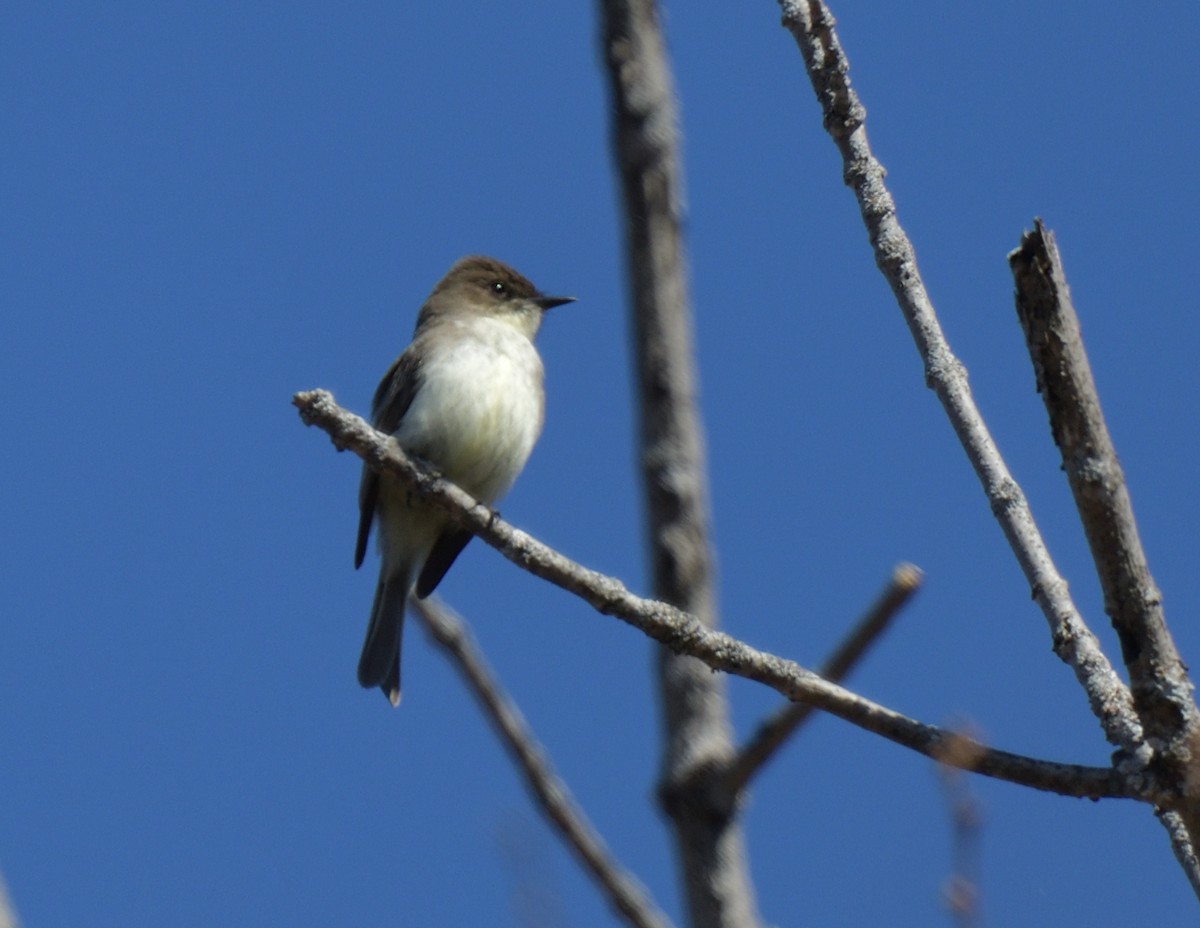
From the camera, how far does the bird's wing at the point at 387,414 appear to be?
7234 millimetres

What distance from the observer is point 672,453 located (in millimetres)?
3594


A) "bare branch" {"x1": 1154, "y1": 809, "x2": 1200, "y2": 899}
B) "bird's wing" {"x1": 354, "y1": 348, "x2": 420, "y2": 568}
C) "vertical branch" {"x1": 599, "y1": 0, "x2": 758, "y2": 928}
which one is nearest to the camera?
"bare branch" {"x1": 1154, "y1": 809, "x2": 1200, "y2": 899}

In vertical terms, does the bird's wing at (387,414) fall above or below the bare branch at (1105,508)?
above

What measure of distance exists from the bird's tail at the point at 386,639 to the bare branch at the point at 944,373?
14.8 ft

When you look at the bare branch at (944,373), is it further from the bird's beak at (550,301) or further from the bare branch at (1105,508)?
the bird's beak at (550,301)

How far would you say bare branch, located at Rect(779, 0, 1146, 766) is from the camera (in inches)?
116

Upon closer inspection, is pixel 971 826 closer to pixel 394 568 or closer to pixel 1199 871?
pixel 1199 871

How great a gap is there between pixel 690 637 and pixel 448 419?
3675 mm

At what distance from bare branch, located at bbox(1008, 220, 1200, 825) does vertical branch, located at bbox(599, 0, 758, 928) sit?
84 cm

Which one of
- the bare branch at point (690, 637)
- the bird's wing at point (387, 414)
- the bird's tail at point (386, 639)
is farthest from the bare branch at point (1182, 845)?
the bird's tail at point (386, 639)

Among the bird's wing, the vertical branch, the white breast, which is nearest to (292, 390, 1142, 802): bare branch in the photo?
the vertical branch

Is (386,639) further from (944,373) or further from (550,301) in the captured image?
(944,373)

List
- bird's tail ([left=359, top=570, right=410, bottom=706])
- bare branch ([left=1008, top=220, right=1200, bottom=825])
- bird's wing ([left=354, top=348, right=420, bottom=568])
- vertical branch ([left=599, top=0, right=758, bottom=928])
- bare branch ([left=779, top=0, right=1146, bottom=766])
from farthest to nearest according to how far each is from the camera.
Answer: bird's tail ([left=359, top=570, right=410, bottom=706]), bird's wing ([left=354, top=348, right=420, bottom=568]), vertical branch ([left=599, top=0, right=758, bottom=928]), bare branch ([left=779, top=0, right=1146, bottom=766]), bare branch ([left=1008, top=220, right=1200, bottom=825])

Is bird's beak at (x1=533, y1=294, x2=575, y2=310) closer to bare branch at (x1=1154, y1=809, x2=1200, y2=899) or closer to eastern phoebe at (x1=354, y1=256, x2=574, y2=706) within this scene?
eastern phoebe at (x1=354, y1=256, x2=574, y2=706)
